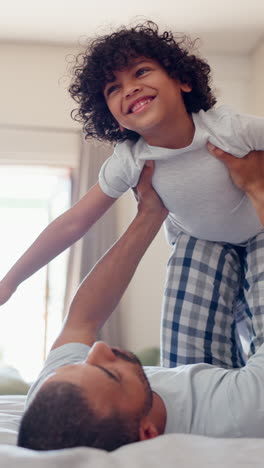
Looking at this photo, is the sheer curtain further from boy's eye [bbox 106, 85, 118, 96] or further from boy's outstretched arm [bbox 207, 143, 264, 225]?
boy's outstretched arm [bbox 207, 143, 264, 225]

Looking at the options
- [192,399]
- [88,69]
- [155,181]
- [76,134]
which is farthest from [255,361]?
[76,134]

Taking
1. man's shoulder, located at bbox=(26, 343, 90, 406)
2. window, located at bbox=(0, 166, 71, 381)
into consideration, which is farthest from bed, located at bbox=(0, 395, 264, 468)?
window, located at bbox=(0, 166, 71, 381)

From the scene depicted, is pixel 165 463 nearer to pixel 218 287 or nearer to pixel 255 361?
pixel 255 361

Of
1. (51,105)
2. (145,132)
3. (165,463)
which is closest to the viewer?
(165,463)

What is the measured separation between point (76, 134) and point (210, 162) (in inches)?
128

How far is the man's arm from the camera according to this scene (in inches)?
57.6

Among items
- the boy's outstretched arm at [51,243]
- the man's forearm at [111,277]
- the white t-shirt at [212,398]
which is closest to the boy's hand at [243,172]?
the man's forearm at [111,277]

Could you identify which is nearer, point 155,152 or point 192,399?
point 192,399

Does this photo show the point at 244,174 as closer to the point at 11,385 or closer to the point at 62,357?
the point at 62,357

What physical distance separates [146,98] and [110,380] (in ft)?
2.72

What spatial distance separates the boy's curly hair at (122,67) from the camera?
1689mm

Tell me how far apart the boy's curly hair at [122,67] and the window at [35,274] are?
282 centimetres

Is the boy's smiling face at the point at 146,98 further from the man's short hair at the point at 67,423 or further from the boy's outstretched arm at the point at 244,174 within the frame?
the man's short hair at the point at 67,423

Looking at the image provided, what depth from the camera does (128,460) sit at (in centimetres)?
83
